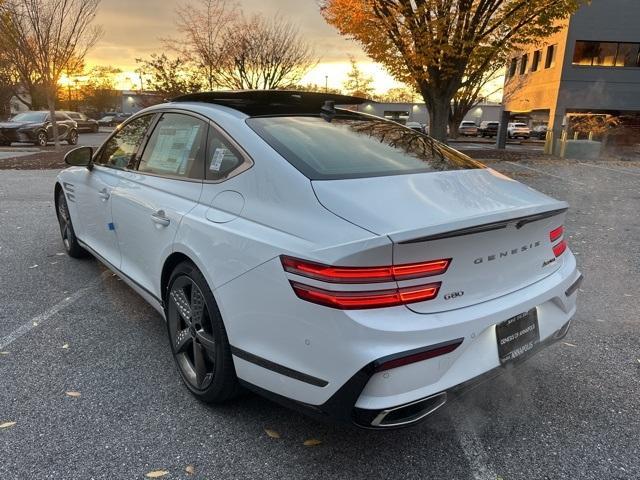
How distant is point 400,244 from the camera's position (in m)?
1.82

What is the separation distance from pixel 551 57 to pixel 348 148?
35.0 meters

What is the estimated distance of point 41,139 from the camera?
2145 cm

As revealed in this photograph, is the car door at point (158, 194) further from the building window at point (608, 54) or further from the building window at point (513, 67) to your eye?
the building window at point (513, 67)

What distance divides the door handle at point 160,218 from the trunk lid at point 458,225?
3.40 ft

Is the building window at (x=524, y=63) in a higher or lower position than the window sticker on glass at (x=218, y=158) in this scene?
higher

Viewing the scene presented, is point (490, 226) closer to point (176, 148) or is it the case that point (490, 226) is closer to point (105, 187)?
point (176, 148)

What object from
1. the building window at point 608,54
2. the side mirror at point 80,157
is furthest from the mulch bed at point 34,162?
the building window at point 608,54

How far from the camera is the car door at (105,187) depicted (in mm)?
3625

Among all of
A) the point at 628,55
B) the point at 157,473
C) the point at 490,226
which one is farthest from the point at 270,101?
the point at 628,55

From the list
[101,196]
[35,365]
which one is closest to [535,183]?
[101,196]

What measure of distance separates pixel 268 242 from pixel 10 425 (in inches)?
66.4

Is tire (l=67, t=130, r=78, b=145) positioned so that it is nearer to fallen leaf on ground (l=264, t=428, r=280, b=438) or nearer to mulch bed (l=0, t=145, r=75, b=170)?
mulch bed (l=0, t=145, r=75, b=170)

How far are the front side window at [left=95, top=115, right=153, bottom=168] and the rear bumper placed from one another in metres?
1.86

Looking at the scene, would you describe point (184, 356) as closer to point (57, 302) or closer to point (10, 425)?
point (10, 425)
